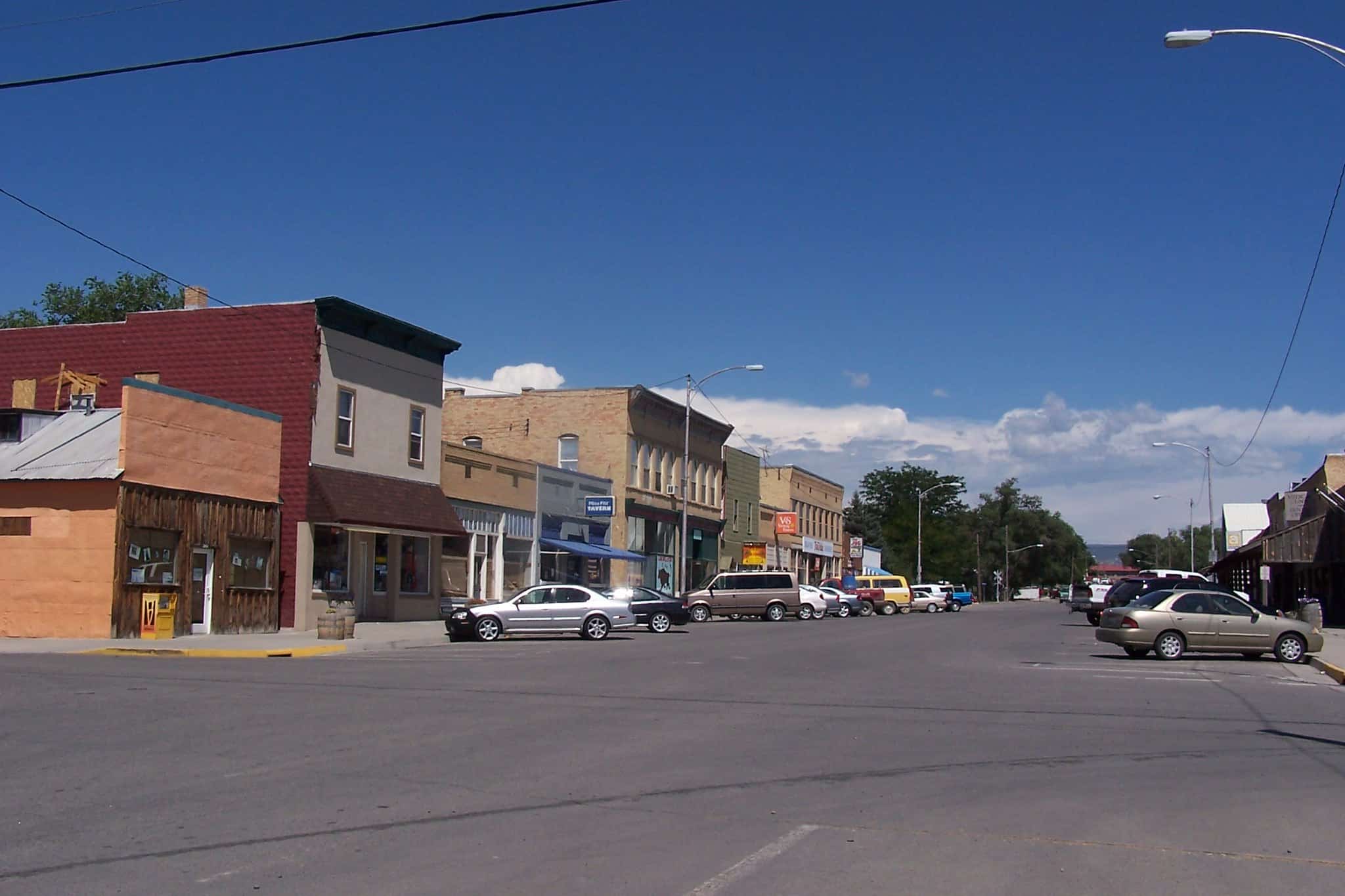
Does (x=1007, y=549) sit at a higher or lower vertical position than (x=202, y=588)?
higher

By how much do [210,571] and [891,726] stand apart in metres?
20.8

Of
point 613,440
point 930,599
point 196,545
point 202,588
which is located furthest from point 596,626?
point 930,599

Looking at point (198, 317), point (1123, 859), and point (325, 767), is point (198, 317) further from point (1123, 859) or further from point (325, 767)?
point (1123, 859)

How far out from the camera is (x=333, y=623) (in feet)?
95.0

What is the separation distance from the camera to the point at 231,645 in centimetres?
2681

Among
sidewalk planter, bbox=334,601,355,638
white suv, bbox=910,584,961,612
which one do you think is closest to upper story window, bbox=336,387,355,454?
sidewalk planter, bbox=334,601,355,638

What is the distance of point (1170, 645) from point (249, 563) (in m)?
21.3

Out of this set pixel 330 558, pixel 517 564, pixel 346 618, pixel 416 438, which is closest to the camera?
pixel 346 618

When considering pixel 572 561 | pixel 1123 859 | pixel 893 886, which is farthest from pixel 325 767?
pixel 572 561

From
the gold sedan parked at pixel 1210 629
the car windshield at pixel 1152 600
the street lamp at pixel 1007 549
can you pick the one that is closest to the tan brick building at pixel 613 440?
the car windshield at pixel 1152 600

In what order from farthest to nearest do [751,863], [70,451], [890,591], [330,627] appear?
[890,591] < [330,627] < [70,451] < [751,863]

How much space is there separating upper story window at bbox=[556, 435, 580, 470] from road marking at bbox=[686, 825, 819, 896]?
46676mm

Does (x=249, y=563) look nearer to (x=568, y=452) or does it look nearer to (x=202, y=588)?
(x=202, y=588)

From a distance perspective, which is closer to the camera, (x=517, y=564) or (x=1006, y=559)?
(x=517, y=564)
